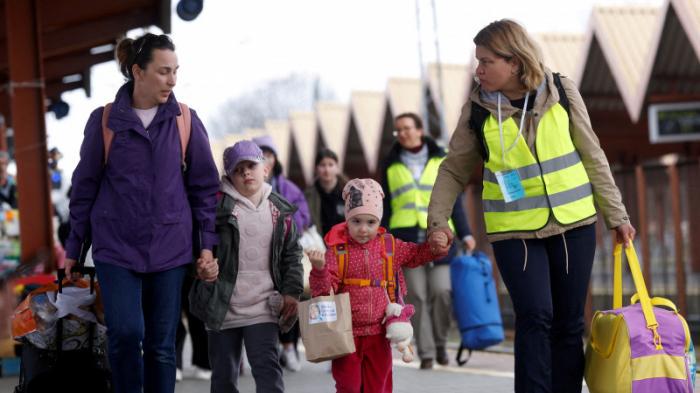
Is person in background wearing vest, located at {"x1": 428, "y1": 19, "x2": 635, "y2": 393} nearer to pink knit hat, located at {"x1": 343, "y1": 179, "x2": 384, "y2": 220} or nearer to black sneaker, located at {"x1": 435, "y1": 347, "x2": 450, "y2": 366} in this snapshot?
pink knit hat, located at {"x1": 343, "y1": 179, "x2": 384, "y2": 220}

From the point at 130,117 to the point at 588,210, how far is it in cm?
224

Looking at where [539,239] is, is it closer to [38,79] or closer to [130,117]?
[130,117]

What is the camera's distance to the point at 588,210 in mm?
5988

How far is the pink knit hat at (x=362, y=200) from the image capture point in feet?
21.3

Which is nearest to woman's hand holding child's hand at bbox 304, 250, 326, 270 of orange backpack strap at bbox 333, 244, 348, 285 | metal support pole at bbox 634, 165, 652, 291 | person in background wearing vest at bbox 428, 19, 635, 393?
orange backpack strap at bbox 333, 244, 348, 285

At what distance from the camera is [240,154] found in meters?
6.76

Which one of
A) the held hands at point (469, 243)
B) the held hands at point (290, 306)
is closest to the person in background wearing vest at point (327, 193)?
the held hands at point (469, 243)

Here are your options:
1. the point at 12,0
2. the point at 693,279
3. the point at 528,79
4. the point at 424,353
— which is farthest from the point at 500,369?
the point at 12,0

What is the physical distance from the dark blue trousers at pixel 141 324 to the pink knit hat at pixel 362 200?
958 millimetres

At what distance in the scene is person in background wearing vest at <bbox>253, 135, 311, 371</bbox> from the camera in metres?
10.5

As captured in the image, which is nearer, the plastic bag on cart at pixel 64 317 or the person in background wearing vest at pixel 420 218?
the plastic bag on cart at pixel 64 317

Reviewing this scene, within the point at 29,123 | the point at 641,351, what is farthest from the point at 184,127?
the point at 29,123

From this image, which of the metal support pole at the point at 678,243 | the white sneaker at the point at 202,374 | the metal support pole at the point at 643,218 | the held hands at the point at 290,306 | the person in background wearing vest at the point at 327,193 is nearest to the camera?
the held hands at the point at 290,306

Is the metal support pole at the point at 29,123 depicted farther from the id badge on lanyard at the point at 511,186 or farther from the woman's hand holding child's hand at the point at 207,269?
the id badge on lanyard at the point at 511,186
